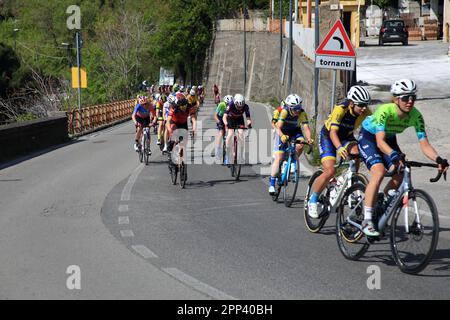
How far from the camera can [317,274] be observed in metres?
7.45

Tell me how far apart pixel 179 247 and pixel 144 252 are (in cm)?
47

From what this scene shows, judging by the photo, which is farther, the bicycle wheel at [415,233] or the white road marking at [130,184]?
the white road marking at [130,184]

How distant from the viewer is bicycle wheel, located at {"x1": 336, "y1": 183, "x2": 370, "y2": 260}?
323 inches

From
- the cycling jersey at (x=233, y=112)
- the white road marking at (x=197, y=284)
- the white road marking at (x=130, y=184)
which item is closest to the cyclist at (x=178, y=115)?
the cycling jersey at (x=233, y=112)

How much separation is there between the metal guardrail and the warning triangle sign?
19295 millimetres

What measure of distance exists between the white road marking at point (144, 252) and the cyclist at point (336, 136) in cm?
220

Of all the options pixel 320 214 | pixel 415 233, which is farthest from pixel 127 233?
pixel 415 233

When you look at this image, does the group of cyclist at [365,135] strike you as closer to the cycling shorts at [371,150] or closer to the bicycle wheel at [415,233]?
the cycling shorts at [371,150]

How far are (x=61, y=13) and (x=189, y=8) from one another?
1831 centimetres

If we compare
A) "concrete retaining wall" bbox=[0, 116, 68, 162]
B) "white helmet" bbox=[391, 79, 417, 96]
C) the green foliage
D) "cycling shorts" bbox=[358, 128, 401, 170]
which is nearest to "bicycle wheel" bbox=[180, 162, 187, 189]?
"cycling shorts" bbox=[358, 128, 401, 170]

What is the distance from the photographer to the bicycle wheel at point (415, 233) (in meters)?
7.02

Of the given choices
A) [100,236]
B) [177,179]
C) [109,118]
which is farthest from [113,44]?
[100,236]
